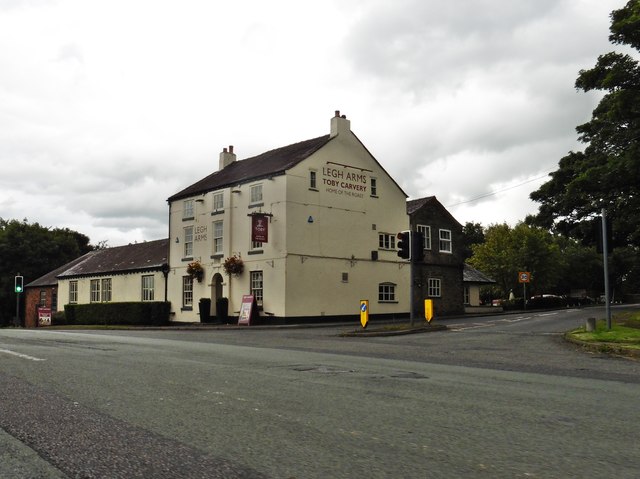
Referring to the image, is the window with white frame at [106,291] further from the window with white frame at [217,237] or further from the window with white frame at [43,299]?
the window with white frame at [217,237]

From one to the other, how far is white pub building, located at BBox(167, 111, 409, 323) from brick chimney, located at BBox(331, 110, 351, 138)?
0.06m

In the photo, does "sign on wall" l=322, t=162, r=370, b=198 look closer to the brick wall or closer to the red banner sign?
the red banner sign

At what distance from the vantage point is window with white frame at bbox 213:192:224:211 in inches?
1381

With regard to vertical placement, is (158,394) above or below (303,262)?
below

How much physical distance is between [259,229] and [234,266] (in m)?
3.19

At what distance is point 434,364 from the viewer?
10.6 m

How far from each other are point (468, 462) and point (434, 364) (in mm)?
6771

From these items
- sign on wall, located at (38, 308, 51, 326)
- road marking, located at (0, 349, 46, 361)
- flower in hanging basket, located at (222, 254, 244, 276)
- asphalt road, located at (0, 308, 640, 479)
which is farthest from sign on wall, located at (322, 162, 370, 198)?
asphalt road, located at (0, 308, 640, 479)

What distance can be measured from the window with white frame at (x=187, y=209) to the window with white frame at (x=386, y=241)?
39.9 feet

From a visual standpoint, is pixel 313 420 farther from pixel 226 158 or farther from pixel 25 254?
pixel 25 254

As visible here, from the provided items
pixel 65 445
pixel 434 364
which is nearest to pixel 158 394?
pixel 65 445

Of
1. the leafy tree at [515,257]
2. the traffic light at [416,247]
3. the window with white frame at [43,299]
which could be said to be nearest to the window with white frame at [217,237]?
the traffic light at [416,247]

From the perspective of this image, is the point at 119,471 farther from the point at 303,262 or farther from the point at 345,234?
the point at 345,234

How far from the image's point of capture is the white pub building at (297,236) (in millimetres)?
31109
